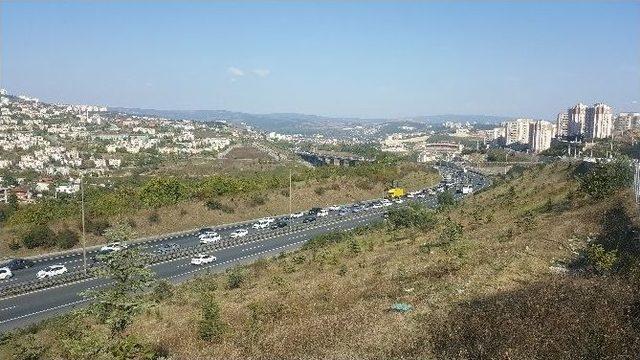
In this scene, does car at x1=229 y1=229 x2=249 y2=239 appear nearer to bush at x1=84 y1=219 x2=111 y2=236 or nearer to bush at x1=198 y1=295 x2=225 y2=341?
bush at x1=84 y1=219 x2=111 y2=236

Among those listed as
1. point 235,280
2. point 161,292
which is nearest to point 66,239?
point 161,292

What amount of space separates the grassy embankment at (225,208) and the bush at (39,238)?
0.36 metres

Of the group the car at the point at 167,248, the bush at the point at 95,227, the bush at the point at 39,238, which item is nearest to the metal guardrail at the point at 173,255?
the car at the point at 167,248

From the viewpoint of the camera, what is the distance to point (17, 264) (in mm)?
32062

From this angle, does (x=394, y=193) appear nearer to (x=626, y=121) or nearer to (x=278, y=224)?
(x=278, y=224)

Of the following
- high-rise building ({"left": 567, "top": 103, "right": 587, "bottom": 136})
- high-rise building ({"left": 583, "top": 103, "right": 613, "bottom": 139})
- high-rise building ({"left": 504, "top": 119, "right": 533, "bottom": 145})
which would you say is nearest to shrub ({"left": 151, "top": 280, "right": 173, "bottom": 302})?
high-rise building ({"left": 583, "top": 103, "right": 613, "bottom": 139})

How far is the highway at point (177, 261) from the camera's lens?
2297 centimetres

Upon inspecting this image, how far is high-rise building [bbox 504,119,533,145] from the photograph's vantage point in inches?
6043

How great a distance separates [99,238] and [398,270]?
31090 millimetres

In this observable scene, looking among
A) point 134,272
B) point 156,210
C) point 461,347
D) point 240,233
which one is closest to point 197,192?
point 156,210

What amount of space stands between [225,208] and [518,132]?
12853cm

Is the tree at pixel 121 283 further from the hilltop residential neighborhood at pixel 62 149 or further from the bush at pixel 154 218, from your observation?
the hilltop residential neighborhood at pixel 62 149

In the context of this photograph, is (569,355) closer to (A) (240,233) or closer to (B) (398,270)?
(B) (398,270)

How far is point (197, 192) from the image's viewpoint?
52.0 meters
